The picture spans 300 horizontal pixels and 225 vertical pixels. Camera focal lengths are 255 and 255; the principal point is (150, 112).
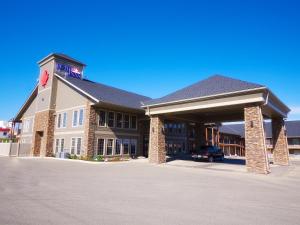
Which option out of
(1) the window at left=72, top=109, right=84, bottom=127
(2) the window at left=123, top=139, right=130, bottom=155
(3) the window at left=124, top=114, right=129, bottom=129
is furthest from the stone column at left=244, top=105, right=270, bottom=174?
(1) the window at left=72, top=109, right=84, bottom=127

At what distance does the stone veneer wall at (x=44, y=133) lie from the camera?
3216cm

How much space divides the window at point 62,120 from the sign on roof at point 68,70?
5.49 meters

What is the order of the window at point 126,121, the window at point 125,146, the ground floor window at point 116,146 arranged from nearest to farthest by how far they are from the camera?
the ground floor window at point 116,146, the window at point 125,146, the window at point 126,121

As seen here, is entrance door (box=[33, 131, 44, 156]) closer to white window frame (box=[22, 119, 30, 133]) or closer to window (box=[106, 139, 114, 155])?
white window frame (box=[22, 119, 30, 133])

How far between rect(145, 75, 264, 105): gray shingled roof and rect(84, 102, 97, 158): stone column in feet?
22.9

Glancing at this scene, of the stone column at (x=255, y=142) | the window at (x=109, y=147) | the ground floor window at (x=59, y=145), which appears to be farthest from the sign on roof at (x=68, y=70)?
the stone column at (x=255, y=142)

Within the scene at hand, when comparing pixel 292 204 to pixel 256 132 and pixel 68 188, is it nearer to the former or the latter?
pixel 68 188

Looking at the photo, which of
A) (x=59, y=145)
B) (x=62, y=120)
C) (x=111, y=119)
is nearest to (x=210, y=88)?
(x=111, y=119)

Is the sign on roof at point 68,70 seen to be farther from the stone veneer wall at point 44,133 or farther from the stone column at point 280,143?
the stone column at point 280,143

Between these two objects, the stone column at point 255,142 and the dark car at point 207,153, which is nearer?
the stone column at point 255,142

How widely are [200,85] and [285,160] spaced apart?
12.2m

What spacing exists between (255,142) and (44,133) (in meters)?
25.9

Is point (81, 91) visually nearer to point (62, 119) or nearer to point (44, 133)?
point (62, 119)

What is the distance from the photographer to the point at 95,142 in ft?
90.5
